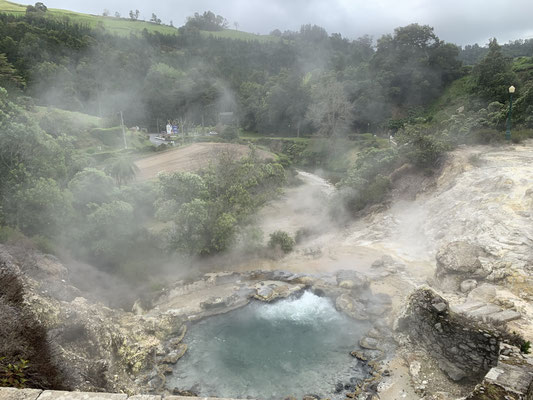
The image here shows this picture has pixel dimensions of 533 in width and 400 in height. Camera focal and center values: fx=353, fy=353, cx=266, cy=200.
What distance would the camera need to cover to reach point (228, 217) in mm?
18016

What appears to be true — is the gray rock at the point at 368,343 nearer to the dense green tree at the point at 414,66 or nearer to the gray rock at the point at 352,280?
the gray rock at the point at 352,280

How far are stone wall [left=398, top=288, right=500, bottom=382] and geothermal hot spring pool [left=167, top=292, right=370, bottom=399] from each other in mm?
2177

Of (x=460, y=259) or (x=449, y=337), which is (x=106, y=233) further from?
(x=460, y=259)

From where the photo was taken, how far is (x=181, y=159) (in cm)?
3794

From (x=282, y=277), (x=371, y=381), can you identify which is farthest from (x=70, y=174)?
(x=371, y=381)

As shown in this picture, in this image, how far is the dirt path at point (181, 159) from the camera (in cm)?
3325

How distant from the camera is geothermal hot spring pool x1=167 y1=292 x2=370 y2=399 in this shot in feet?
36.8

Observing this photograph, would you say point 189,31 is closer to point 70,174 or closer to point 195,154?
point 195,154

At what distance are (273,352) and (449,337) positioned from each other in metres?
5.83

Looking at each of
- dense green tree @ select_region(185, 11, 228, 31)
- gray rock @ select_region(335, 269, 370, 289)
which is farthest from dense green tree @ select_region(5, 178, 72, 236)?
dense green tree @ select_region(185, 11, 228, 31)

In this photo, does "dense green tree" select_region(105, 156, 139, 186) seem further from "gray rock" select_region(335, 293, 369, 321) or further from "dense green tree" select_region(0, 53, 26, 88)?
"dense green tree" select_region(0, 53, 26, 88)

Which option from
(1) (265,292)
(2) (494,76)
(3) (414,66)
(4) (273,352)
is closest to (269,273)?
(1) (265,292)

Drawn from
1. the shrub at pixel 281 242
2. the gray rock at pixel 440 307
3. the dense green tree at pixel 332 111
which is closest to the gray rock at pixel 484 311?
the gray rock at pixel 440 307

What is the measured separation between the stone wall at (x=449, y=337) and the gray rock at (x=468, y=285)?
238 centimetres
